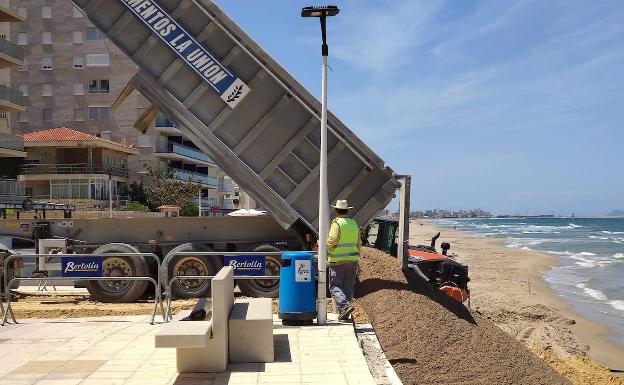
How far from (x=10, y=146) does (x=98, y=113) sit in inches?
520

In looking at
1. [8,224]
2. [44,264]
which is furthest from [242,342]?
[8,224]

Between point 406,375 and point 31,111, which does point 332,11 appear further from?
point 31,111

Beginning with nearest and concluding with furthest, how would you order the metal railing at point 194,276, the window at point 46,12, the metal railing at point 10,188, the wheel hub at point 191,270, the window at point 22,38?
the metal railing at point 194,276 < the wheel hub at point 191,270 < the metal railing at point 10,188 < the window at point 46,12 < the window at point 22,38

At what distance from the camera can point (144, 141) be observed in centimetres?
4941

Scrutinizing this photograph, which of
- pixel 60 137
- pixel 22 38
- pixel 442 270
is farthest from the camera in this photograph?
pixel 22 38

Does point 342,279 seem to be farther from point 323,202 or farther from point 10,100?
point 10,100

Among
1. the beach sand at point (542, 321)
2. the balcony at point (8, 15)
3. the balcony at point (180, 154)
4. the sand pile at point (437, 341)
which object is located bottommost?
the beach sand at point (542, 321)

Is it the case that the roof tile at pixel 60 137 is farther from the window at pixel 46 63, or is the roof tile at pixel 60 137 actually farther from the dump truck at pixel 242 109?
the dump truck at pixel 242 109

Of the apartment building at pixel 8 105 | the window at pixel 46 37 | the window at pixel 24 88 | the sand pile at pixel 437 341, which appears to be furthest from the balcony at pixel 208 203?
the sand pile at pixel 437 341

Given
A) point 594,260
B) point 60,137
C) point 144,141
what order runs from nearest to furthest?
point 594,260 → point 60,137 → point 144,141

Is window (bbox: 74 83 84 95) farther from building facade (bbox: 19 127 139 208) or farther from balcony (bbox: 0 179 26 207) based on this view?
balcony (bbox: 0 179 26 207)

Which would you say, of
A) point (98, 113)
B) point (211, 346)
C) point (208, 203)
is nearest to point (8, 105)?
point (98, 113)

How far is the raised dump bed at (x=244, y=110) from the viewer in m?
10.3

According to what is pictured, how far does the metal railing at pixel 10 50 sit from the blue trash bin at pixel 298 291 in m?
34.2
